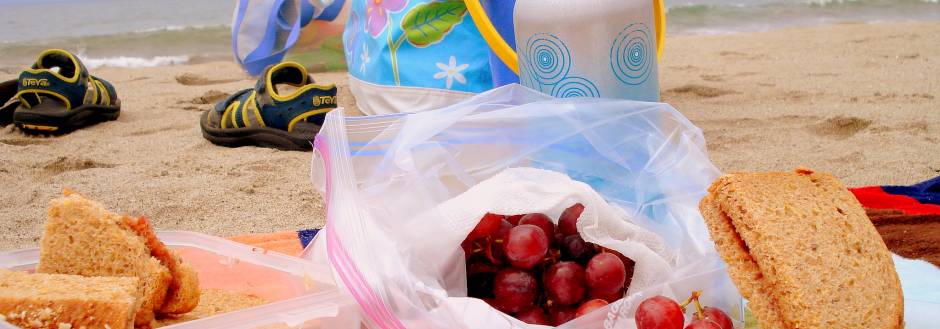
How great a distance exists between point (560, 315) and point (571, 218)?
0.37 feet

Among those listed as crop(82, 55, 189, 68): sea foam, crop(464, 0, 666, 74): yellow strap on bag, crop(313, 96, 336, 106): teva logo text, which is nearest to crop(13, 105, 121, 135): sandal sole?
crop(313, 96, 336, 106): teva logo text

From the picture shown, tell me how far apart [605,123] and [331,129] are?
33 cm

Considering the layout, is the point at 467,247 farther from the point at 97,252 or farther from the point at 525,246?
the point at 97,252

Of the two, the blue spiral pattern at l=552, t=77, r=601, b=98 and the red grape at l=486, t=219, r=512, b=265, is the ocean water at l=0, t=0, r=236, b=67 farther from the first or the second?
the red grape at l=486, t=219, r=512, b=265

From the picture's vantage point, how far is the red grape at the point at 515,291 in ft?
2.41

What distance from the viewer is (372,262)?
2.43ft

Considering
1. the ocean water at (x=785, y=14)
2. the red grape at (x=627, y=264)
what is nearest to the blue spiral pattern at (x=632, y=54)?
the red grape at (x=627, y=264)

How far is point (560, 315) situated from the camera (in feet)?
2.46

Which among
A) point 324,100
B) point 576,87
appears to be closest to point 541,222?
point 576,87

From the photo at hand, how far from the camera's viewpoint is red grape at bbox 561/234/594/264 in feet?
2.59

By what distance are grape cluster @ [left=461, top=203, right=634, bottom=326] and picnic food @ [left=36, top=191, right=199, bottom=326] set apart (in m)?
0.32

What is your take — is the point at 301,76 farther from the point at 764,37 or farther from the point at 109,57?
the point at 109,57

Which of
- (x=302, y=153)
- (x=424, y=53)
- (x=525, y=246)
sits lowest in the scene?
(x=302, y=153)

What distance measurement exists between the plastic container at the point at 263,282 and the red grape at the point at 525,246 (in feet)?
0.53
